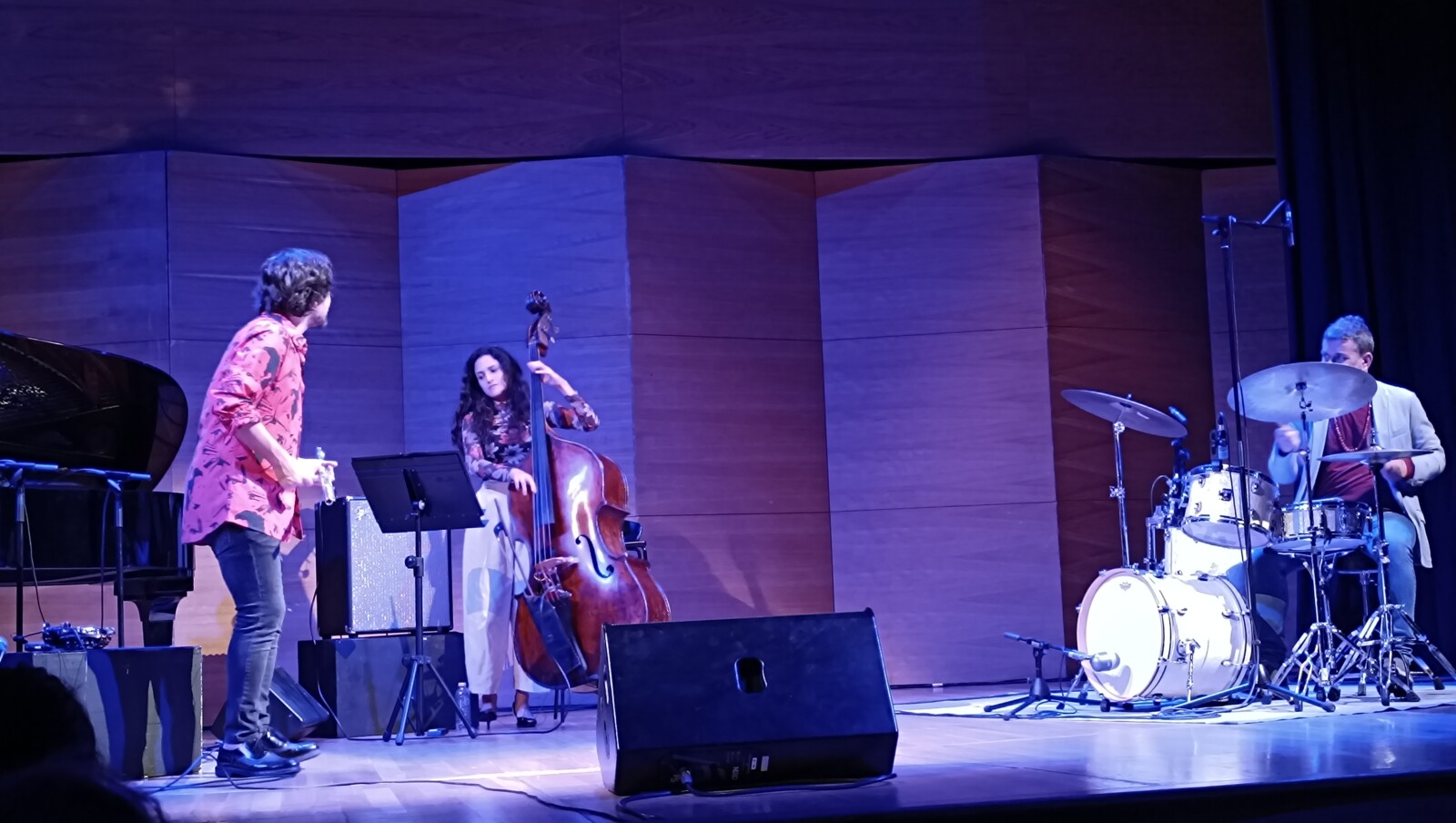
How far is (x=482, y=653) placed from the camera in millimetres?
5867

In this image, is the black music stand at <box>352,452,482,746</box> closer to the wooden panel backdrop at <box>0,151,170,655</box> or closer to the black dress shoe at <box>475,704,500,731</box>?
the black dress shoe at <box>475,704,500,731</box>

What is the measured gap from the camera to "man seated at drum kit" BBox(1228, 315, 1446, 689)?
5.34 metres

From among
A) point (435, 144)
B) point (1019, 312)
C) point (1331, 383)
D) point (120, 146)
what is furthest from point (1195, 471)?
point (120, 146)

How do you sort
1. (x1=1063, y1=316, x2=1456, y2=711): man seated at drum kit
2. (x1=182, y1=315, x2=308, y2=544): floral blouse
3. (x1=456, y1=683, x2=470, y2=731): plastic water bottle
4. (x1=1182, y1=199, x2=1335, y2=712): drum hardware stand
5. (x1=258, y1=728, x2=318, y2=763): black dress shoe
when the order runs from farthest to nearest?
(x1=456, y1=683, x2=470, y2=731): plastic water bottle → (x1=1063, y1=316, x2=1456, y2=711): man seated at drum kit → (x1=1182, y1=199, x2=1335, y2=712): drum hardware stand → (x1=258, y1=728, x2=318, y2=763): black dress shoe → (x1=182, y1=315, x2=308, y2=544): floral blouse

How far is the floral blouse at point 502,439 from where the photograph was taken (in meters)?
5.85

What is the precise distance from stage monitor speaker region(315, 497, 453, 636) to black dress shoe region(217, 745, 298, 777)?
171cm

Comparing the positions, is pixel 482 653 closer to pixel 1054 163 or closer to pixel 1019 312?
pixel 1019 312

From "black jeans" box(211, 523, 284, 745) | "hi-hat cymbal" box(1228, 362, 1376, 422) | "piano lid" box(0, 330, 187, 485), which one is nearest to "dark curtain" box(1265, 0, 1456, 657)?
"hi-hat cymbal" box(1228, 362, 1376, 422)

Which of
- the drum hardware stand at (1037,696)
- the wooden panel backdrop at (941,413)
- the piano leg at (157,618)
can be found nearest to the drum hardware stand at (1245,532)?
the drum hardware stand at (1037,696)

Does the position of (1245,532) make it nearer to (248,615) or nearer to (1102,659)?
(1102,659)

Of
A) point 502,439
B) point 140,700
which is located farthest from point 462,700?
point 140,700

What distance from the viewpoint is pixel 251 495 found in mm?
4152

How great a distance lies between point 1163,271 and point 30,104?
221 inches

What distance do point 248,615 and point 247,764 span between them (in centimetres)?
43
